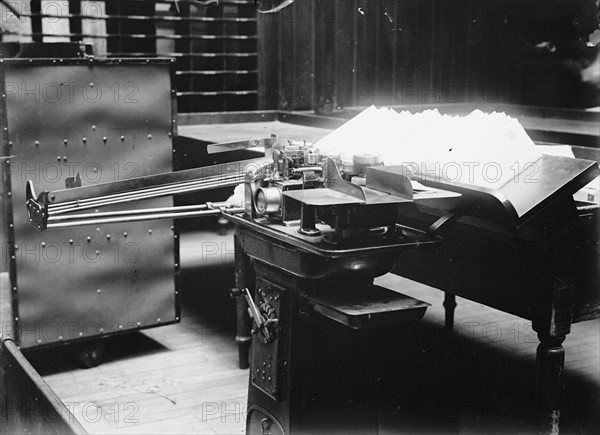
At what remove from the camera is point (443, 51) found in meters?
5.12

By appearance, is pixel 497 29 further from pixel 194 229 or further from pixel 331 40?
pixel 194 229

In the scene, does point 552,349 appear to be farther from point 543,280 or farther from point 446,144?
point 446,144

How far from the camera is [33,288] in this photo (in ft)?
12.1

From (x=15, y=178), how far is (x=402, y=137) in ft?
6.34

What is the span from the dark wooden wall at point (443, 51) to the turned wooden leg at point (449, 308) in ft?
4.47

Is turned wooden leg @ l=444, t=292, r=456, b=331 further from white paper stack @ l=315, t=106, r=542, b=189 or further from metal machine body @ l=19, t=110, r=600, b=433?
white paper stack @ l=315, t=106, r=542, b=189

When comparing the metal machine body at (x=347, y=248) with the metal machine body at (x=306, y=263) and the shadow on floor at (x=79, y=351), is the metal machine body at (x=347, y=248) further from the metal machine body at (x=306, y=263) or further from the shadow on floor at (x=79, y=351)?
the shadow on floor at (x=79, y=351)

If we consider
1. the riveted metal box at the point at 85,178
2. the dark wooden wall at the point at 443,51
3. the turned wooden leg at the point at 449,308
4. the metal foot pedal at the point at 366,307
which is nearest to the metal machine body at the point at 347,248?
the metal foot pedal at the point at 366,307

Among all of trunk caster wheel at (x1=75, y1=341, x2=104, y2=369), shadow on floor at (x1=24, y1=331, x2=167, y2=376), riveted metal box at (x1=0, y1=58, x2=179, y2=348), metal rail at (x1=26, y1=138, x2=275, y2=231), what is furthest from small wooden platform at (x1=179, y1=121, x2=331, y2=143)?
metal rail at (x1=26, y1=138, x2=275, y2=231)

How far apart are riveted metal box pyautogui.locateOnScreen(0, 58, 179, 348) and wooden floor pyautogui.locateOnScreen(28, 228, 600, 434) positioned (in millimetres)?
251

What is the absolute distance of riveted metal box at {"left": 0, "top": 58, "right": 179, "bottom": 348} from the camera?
362cm

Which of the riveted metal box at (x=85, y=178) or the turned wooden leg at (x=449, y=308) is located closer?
the riveted metal box at (x=85, y=178)

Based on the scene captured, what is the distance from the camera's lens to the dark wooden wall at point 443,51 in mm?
5090

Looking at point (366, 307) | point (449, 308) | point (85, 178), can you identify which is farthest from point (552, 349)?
point (85, 178)
